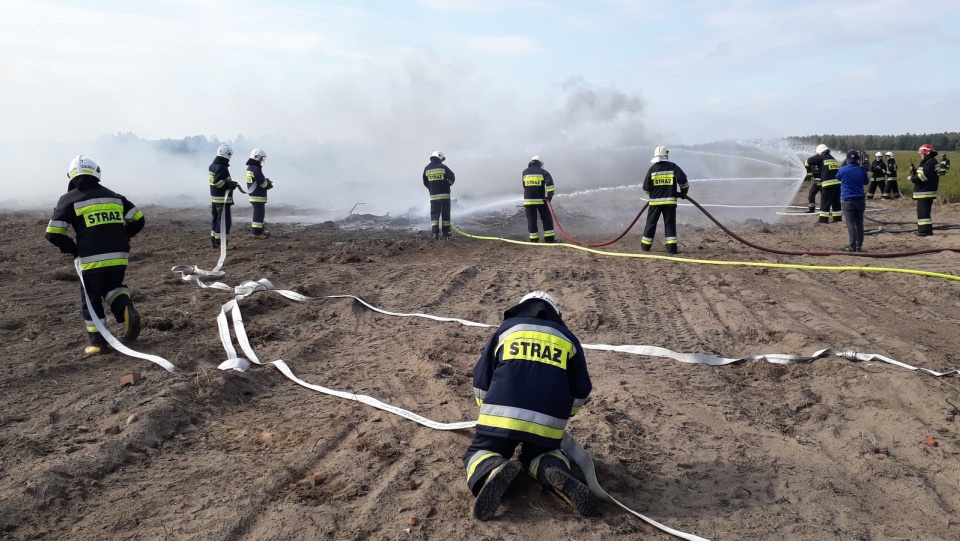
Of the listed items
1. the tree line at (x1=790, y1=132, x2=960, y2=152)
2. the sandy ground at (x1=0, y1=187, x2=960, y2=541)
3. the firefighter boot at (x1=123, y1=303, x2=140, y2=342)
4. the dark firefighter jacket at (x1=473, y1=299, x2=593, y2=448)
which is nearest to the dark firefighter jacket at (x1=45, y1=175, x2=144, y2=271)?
the firefighter boot at (x1=123, y1=303, x2=140, y2=342)

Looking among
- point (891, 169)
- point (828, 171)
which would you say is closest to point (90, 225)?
point (828, 171)

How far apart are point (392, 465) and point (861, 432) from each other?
3.37 metres

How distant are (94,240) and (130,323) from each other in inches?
35.3

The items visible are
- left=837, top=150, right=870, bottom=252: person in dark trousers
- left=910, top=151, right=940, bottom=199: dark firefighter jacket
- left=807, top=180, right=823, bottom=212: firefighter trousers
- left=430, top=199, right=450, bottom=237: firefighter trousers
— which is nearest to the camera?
left=837, top=150, right=870, bottom=252: person in dark trousers

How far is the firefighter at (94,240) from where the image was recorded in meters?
6.58

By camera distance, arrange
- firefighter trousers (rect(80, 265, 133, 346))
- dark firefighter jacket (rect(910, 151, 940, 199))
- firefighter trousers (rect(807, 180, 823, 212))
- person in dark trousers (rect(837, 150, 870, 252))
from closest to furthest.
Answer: firefighter trousers (rect(80, 265, 133, 346)) → person in dark trousers (rect(837, 150, 870, 252)) → dark firefighter jacket (rect(910, 151, 940, 199)) → firefighter trousers (rect(807, 180, 823, 212))

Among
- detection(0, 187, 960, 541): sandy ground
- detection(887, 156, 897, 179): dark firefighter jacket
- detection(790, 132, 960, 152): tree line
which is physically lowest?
detection(0, 187, 960, 541): sandy ground

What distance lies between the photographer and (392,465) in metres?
4.32

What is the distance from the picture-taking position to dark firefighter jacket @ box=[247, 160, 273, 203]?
45.3 feet

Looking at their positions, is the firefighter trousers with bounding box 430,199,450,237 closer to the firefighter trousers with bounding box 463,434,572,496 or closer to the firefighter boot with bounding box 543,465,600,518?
the firefighter trousers with bounding box 463,434,572,496

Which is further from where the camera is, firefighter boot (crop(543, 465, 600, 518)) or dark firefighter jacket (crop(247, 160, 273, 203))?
dark firefighter jacket (crop(247, 160, 273, 203))

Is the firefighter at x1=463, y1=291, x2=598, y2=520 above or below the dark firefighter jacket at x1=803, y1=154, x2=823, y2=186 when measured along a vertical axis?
below

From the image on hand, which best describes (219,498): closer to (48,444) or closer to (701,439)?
(48,444)

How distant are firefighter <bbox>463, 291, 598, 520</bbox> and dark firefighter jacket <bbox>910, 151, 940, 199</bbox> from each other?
12.7 m
